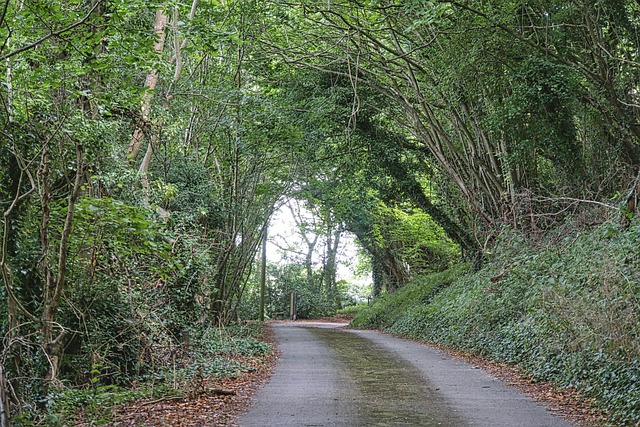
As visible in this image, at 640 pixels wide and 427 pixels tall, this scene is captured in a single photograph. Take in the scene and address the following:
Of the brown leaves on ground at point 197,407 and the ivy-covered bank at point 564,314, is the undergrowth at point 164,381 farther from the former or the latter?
the ivy-covered bank at point 564,314

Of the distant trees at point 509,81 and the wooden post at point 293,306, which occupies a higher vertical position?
the distant trees at point 509,81

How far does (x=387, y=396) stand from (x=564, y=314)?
9.22ft

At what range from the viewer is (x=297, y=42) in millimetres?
17469

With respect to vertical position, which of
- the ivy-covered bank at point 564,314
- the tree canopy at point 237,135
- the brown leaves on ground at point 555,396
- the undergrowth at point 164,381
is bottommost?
the brown leaves on ground at point 555,396

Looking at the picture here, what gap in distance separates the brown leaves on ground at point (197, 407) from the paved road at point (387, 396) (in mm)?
264

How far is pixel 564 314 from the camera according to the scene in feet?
29.1

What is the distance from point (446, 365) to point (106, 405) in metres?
6.84

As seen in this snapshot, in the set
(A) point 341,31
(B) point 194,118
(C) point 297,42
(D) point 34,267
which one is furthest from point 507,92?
(D) point 34,267

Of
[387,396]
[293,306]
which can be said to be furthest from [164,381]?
[293,306]

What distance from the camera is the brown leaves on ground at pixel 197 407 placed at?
7336 mm

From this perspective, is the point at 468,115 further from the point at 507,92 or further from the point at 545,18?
the point at 545,18

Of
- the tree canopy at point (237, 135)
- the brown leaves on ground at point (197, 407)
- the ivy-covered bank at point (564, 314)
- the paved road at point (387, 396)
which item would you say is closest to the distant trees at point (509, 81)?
the tree canopy at point (237, 135)

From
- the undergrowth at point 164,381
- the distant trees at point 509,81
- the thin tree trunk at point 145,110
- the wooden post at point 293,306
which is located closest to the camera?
the undergrowth at point 164,381

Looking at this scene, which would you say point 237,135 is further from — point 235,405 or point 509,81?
point 235,405
